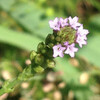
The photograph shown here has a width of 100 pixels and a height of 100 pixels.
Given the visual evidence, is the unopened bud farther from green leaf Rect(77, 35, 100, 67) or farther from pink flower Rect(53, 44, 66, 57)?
green leaf Rect(77, 35, 100, 67)

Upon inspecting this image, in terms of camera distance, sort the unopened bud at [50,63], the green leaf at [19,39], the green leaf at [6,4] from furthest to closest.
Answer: the green leaf at [6,4]
the green leaf at [19,39]
the unopened bud at [50,63]

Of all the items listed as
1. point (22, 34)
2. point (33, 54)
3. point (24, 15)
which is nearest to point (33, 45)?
point (22, 34)

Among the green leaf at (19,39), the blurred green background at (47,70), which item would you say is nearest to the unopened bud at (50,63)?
the blurred green background at (47,70)

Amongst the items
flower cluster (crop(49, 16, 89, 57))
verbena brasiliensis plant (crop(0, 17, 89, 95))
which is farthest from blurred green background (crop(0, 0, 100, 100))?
flower cluster (crop(49, 16, 89, 57))

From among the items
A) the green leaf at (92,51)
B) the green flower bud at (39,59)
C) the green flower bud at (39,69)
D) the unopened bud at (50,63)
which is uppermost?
the green leaf at (92,51)

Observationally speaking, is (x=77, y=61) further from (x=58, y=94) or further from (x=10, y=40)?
(x=10, y=40)

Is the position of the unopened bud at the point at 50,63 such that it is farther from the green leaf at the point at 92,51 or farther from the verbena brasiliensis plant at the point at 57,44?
the green leaf at the point at 92,51

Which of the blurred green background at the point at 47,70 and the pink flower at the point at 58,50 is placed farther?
the blurred green background at the point at 47,70

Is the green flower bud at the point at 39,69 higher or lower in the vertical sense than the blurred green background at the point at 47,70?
lower
